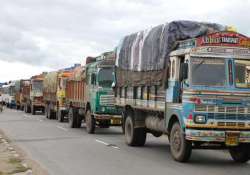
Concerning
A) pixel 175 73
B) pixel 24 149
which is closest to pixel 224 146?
pixel 175 73

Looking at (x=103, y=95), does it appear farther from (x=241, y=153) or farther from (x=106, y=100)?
(x=241, y=153)

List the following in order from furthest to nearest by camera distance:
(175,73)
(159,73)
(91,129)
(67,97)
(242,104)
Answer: (67,97) → (91,129) → (159,73) → (175,73) → (242,104)

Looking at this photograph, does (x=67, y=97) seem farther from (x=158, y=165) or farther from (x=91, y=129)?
(x=158, y=165)

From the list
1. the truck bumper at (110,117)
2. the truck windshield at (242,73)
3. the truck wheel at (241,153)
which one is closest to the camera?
the truck windshield at (242,73)

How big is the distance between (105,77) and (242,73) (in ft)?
33.8

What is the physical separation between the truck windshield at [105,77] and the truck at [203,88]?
7702 millimetres

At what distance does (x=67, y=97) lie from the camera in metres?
29.9

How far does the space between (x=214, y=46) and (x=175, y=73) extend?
50.3 inches

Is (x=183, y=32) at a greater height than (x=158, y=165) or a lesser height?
greater

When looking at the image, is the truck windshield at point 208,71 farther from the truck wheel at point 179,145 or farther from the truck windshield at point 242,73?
the truck wheel at point 179,145

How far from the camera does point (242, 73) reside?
44.0 ft

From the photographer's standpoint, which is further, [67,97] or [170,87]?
[67,97]

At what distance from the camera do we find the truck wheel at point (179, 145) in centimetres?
1338

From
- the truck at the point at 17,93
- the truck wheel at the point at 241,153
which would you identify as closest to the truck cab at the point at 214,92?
the truck wheel at the point at 241,153
